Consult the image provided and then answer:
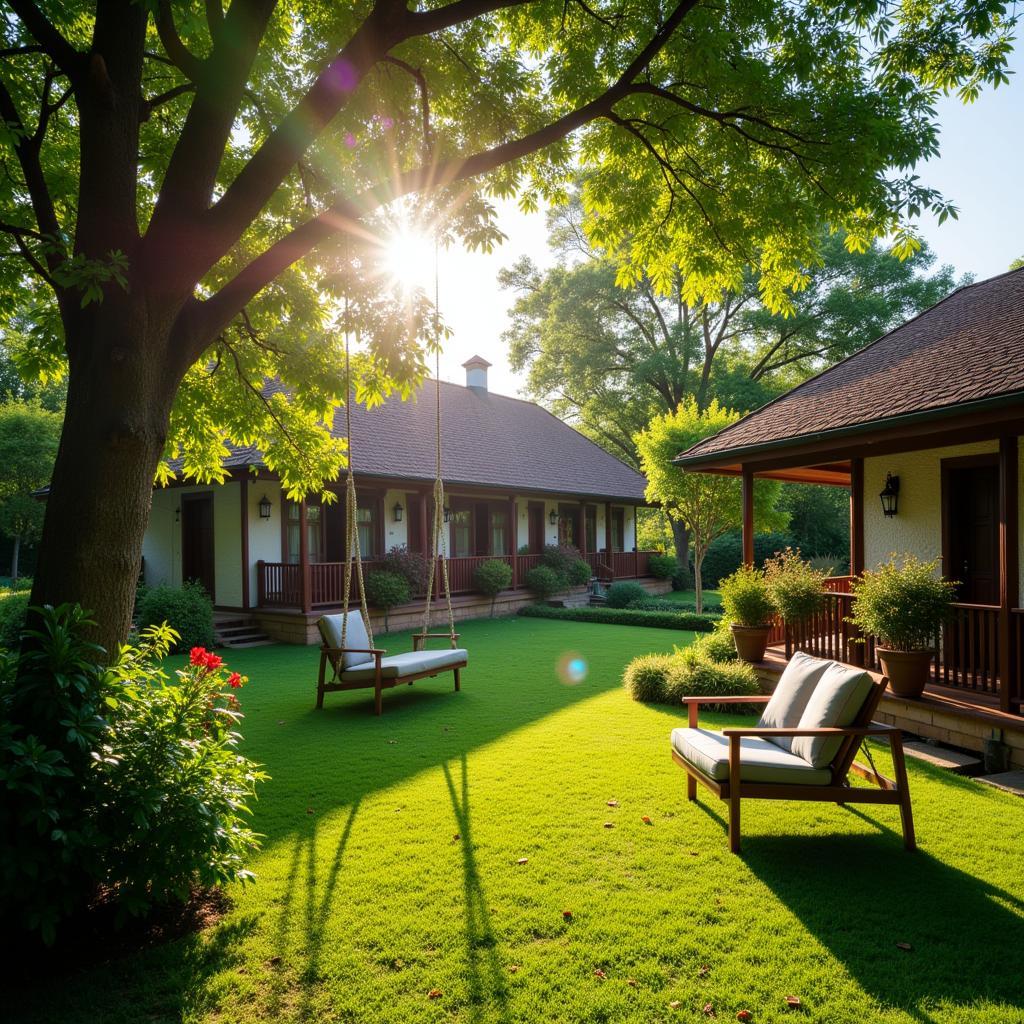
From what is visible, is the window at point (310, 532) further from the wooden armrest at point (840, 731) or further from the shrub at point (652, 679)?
the wooden armrest at point (840, 731)

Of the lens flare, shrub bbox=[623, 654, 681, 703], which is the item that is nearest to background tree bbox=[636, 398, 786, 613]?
the lens flare

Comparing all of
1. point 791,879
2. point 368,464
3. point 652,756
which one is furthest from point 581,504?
point 791,879

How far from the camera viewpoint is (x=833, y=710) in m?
4.21

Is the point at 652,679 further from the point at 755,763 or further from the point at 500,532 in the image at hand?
the point at 500,532

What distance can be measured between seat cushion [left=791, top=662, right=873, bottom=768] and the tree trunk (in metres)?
3.99

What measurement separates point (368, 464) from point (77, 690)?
1212cm

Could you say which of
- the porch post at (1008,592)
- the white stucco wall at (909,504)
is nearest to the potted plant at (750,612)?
the white stucco wall at (909,504)

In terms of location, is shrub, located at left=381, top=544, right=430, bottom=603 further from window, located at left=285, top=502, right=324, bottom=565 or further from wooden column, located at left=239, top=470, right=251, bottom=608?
wooden column, located at left=239, top=470, right=251, bottom=608

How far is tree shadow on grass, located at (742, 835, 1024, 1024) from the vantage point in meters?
2.84

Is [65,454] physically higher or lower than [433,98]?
lower

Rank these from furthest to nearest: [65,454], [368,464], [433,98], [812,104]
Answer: [368,464] → [433,98] → [812,104] → [65,454]

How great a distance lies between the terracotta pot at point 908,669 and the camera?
6641 mm

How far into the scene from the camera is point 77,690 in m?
Result: 3.05

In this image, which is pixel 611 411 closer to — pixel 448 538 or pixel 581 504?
pixel 581 504
